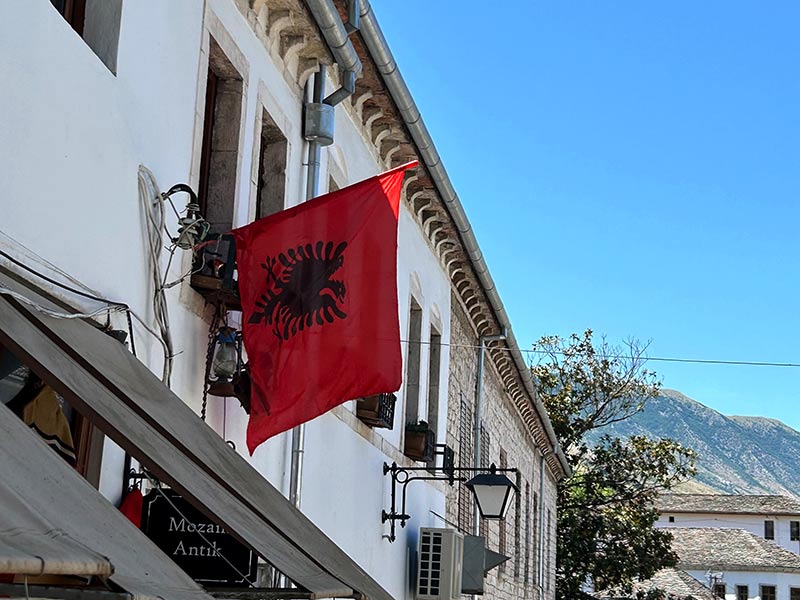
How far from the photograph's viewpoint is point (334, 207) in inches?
270

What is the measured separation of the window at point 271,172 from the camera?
841cm

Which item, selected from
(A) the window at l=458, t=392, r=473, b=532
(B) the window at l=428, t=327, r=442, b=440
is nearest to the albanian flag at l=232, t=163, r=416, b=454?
(B) the window at l=428, t=327, r=442, b=440

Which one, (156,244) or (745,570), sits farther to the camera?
(745,570)

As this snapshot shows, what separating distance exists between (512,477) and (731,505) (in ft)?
190

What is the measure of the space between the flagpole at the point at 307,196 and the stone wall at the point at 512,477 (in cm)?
654

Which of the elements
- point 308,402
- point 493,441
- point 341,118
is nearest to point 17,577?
point 308,402

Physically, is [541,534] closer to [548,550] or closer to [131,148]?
[548,550]

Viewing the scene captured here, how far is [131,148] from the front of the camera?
239 inches

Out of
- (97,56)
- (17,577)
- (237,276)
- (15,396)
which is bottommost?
(17,577)

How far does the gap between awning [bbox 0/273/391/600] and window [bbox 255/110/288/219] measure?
121 inches

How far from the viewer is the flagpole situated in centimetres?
838

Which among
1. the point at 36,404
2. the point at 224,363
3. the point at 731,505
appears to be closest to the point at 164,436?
the point at 36,404

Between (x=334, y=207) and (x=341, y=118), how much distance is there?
328 cm

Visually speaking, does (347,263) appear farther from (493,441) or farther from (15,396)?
(493,441)
